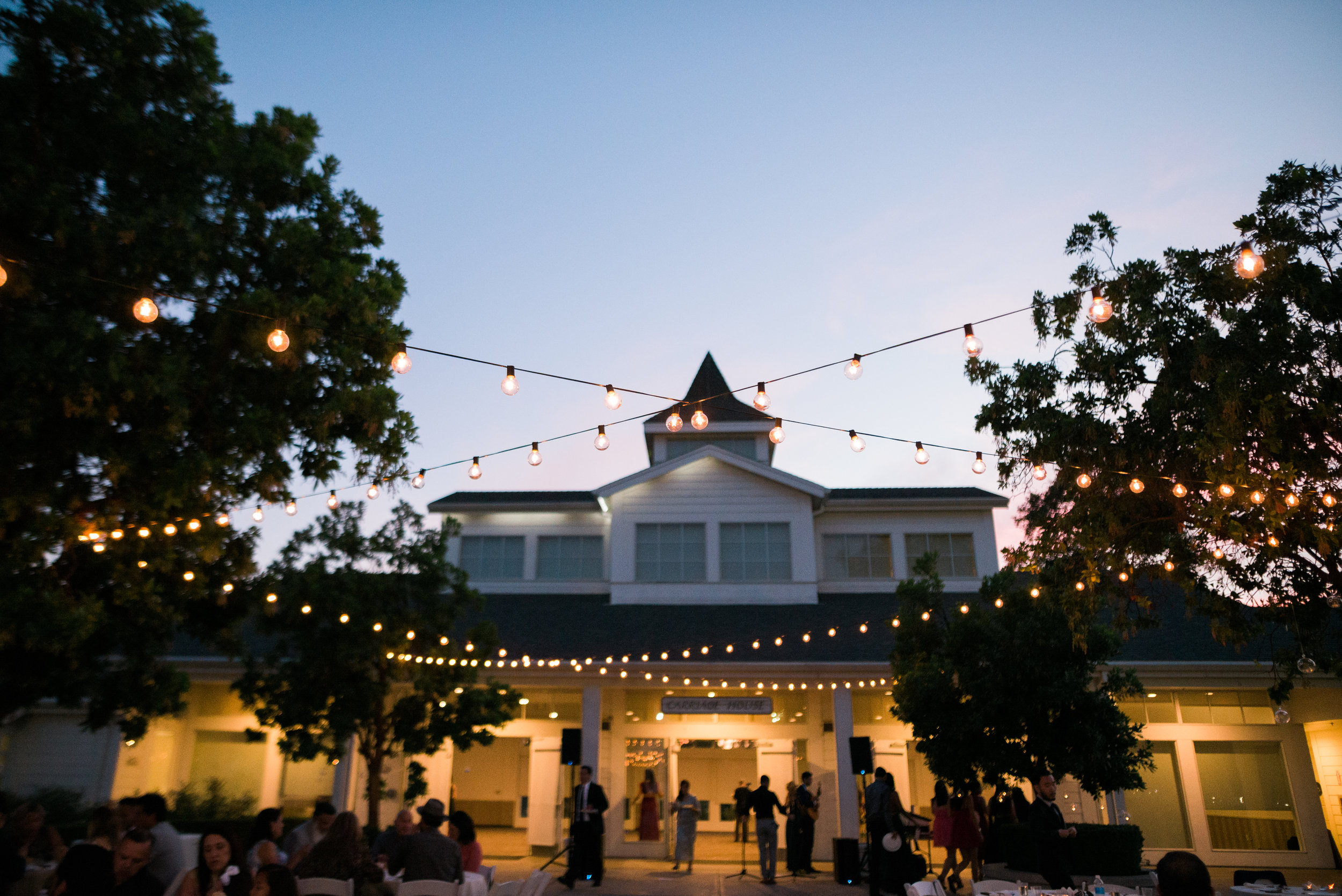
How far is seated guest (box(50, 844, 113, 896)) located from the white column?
41.2ft

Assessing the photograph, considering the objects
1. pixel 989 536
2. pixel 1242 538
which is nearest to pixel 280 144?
pixel 1242 538

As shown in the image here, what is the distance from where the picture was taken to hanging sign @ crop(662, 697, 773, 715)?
17734 millimetres

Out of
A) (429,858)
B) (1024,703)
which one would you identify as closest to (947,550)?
(1024,703)

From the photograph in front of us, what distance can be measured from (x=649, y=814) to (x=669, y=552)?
568 centimetres

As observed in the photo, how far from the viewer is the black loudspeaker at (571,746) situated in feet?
49.5

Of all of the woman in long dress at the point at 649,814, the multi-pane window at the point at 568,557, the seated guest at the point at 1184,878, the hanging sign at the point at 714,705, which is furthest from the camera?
the multi-pane window at the point at 568,557

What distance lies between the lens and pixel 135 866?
5672 millimetres

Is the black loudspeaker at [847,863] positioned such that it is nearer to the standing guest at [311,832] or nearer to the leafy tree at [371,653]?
the leafy tree at [371,653]

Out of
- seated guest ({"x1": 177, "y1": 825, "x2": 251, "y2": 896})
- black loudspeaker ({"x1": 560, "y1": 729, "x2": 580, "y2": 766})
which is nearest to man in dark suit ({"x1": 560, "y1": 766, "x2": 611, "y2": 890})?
black loudspeaker ({"x1": 560, "y1": 729, "x2": 580, "y2": 766})

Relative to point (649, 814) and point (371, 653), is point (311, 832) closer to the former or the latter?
point (371, 653)

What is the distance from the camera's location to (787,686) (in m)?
17.1

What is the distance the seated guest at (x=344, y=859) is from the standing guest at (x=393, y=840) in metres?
0.41

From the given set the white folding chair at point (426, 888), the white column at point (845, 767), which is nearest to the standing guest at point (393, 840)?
the white folding chair at point (426, 888)

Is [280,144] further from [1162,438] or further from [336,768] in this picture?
[336,768]
